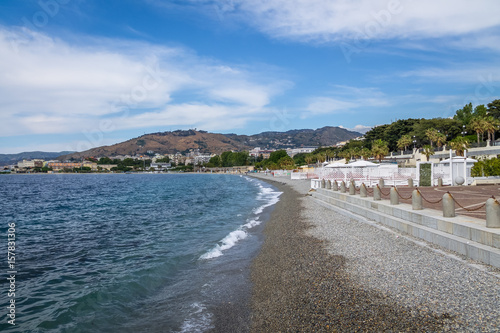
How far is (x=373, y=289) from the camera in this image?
6.62 metres

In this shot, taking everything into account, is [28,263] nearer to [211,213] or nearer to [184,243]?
[184,243]

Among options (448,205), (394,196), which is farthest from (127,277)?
(394,196)

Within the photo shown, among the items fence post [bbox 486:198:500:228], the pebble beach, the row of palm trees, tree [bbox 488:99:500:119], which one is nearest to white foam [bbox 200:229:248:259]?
the pebble beach

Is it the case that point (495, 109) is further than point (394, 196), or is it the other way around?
point (495, 109)

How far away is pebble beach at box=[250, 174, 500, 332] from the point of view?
5.21m

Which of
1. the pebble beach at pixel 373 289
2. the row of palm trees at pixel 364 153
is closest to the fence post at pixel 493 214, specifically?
the pebble beach at pixel 373 289

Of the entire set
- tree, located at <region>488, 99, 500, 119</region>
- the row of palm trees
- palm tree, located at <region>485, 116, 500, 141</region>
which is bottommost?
the row of palm trees

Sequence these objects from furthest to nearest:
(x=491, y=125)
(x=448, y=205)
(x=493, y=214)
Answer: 1. (x=491, y=125)
2. (x=448, y=205)
3. (x=493, y=214)

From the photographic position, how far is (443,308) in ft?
17.6

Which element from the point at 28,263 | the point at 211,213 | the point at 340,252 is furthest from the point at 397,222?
the point at 211,213

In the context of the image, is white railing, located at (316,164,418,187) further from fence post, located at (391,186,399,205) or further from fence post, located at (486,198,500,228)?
fence post, located at (486,198,500,228)

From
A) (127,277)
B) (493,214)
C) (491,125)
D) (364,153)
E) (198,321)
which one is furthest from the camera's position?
(364,153)

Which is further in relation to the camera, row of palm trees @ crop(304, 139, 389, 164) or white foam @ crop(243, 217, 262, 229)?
row of palm trees @ crop(304, 139, 389, 164)

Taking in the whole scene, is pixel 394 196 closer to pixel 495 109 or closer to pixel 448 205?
pixel 448 205
